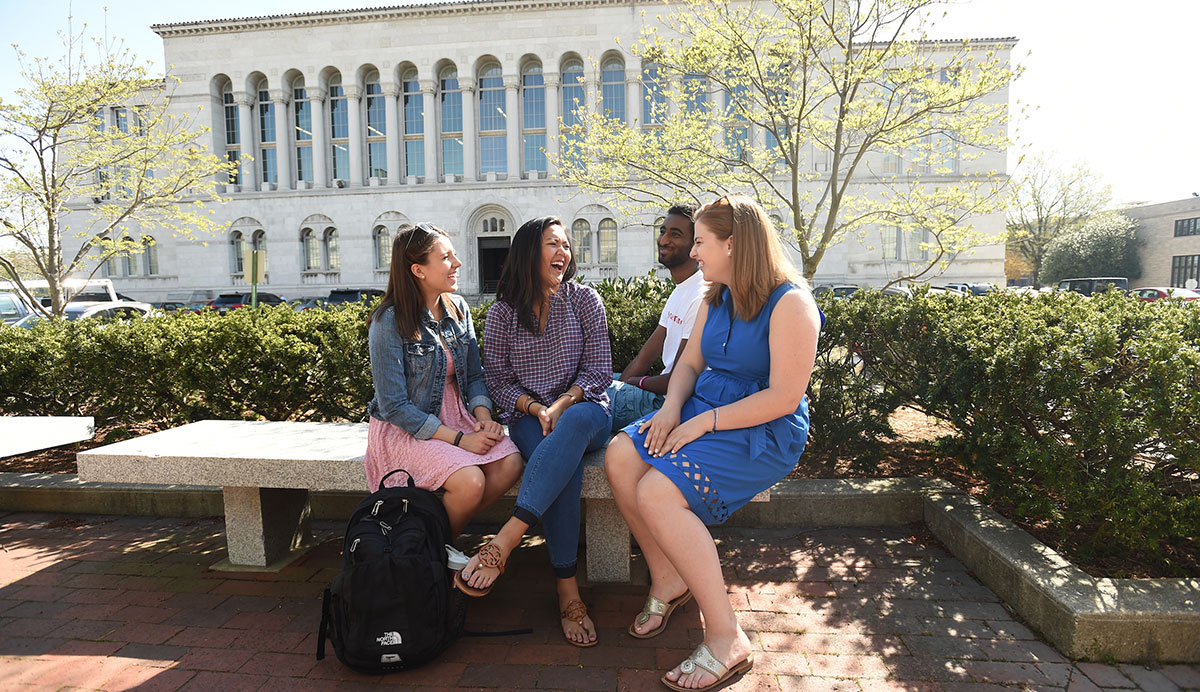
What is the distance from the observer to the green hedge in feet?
10.00

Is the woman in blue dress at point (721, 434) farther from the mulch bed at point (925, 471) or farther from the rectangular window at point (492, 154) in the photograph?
the rectangular window at point (492, 154)

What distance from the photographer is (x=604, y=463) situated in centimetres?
311

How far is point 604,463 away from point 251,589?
6.83 ft

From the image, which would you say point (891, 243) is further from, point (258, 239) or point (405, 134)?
point (258, 239)

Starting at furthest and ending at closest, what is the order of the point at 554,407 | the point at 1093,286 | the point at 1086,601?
the point at 1093,286
the point at 554,407
the point at 1086,601

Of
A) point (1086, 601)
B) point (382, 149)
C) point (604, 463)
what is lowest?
point (1086, 601)

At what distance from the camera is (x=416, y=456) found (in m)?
3.17

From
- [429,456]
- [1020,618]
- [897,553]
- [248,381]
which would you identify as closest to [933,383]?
[897,553]

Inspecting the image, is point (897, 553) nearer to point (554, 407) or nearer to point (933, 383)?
point (933, 383)

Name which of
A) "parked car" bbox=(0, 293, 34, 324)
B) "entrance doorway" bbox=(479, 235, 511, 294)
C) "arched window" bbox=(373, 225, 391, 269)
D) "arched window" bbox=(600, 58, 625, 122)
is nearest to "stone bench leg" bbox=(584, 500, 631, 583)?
"parked car" bbox=(0, 293, 34, 324)

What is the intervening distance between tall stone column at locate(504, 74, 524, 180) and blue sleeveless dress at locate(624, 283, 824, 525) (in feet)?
105

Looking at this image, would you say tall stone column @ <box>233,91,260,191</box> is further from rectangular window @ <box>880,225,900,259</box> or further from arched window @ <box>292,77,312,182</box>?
→ rectangular window @ <box>880,225,900,259</box>

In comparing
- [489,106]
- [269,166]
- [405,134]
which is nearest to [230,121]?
[269,166]

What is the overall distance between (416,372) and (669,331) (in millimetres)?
1495
